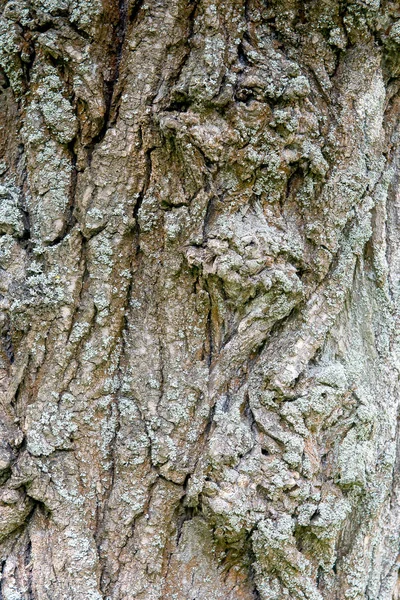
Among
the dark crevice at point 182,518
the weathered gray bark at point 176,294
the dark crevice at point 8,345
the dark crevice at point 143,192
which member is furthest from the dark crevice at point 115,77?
the dark crevice at point 182,518

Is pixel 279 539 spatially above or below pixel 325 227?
below

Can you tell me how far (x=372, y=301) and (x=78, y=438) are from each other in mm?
810

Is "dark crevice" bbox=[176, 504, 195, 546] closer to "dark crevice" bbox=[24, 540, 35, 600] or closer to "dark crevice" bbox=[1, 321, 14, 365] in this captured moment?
"dark crevice" bbox=[24, 540, 35, 600]

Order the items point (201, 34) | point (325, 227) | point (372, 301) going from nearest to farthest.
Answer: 1. point (201, 34)
2. point (325, 227)
3. point (372, 301)

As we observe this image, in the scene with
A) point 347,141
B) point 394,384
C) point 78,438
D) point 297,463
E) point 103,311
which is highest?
point 347,141

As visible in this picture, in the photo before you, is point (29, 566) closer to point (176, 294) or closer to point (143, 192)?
point (176, 294)

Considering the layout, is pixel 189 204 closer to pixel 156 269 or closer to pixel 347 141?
pixel 156 269

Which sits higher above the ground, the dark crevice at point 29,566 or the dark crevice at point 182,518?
the dark crevice at point 182,518

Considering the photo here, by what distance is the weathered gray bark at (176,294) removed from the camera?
1100mm

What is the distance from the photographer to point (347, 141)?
3.89ft

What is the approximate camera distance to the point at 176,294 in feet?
3.79

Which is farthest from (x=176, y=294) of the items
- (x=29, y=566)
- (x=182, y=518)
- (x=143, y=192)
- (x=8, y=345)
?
(x=29, y=566)

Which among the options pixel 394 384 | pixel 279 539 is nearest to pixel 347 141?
pixel 394 384

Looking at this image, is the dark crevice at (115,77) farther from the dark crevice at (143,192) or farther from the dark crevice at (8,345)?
the dark crevice at (8,345)
